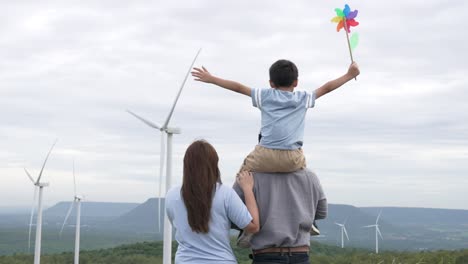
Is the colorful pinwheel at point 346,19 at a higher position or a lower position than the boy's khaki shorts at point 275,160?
higher

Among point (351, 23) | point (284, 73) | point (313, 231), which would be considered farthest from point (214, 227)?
point (351, 23)

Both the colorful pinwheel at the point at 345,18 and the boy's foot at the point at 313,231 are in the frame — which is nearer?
the boy's foot at the point at 313,231

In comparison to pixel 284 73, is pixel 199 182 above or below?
below

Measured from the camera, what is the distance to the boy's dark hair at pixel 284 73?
238 inches

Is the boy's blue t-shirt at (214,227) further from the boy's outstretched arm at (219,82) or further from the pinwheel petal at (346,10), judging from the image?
the pinwheel petal at (346,10)

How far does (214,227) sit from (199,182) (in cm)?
41

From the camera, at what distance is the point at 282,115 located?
19.5ft

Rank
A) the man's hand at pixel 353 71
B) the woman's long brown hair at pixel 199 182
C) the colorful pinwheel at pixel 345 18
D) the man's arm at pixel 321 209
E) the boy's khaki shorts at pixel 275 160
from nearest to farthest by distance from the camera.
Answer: the woman's long brown hair at pixel 199 182
the boy's khaki shorts at pixel 275 160
the man's arm at pixel 321 209
the man's hand at pixel 353 71
the colorful pinwheel at pixel 345 18

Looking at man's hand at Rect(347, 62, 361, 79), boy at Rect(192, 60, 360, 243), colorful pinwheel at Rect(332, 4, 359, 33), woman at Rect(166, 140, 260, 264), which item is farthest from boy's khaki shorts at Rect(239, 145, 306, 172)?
colorful pinwheel at Rect(332, 4, 359, 33)

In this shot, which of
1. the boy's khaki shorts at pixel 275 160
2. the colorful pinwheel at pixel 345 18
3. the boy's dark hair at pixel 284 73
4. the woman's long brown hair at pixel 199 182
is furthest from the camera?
the colorful pinwheel at pixel 345 18

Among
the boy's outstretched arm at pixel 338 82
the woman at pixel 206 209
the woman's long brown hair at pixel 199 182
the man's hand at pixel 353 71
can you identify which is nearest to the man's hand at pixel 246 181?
the woman at pixel 206 209

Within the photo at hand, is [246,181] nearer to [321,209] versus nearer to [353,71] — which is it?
[321,209]

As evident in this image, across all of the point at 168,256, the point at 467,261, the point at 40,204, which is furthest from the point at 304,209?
the point at 40,204

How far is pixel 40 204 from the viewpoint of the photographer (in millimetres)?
42594
